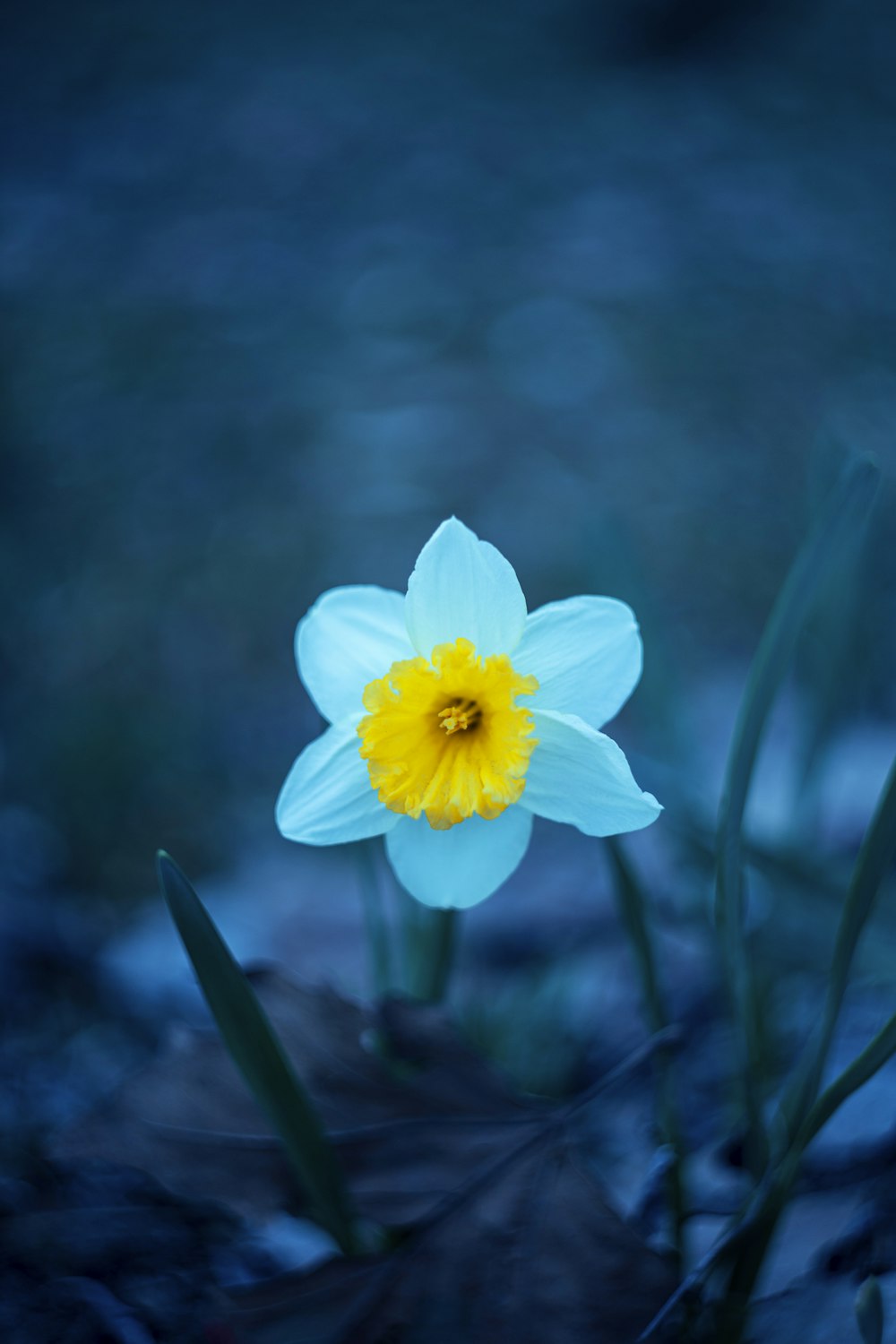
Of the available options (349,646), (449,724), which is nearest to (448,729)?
(449,724)

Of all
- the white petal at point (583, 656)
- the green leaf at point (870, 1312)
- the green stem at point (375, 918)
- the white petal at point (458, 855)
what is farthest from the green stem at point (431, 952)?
the green leaf at point (870, 1312)

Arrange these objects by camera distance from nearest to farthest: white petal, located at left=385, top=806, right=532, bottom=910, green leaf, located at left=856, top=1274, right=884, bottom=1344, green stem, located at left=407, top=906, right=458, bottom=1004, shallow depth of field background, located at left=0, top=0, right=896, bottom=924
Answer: green leaf, located at left=856, top=1274, right=884, bottom=1344 → white petal, located at left=385, top=806, right=532, bottom=910 → green stem, located at left=407, top=906, right=458, bottom=1004 → shallow depth of field background, located at left=0, top=0, right=896, bottom=924

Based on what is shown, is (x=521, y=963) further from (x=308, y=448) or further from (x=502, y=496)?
(x=308, y=448)

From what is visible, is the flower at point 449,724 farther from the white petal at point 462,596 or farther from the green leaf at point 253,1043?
the green leaf at point 253,1043

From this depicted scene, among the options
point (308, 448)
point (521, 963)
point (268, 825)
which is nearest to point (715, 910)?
point (521, 963)

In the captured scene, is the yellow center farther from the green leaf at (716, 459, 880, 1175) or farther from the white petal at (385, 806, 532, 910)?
the green leaf at (716, 459, 880, 1175)

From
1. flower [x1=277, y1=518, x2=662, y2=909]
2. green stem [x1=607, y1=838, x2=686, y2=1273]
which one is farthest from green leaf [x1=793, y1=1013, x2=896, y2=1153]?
flower [x1=277, y1=518, x2=662, y2=909]
